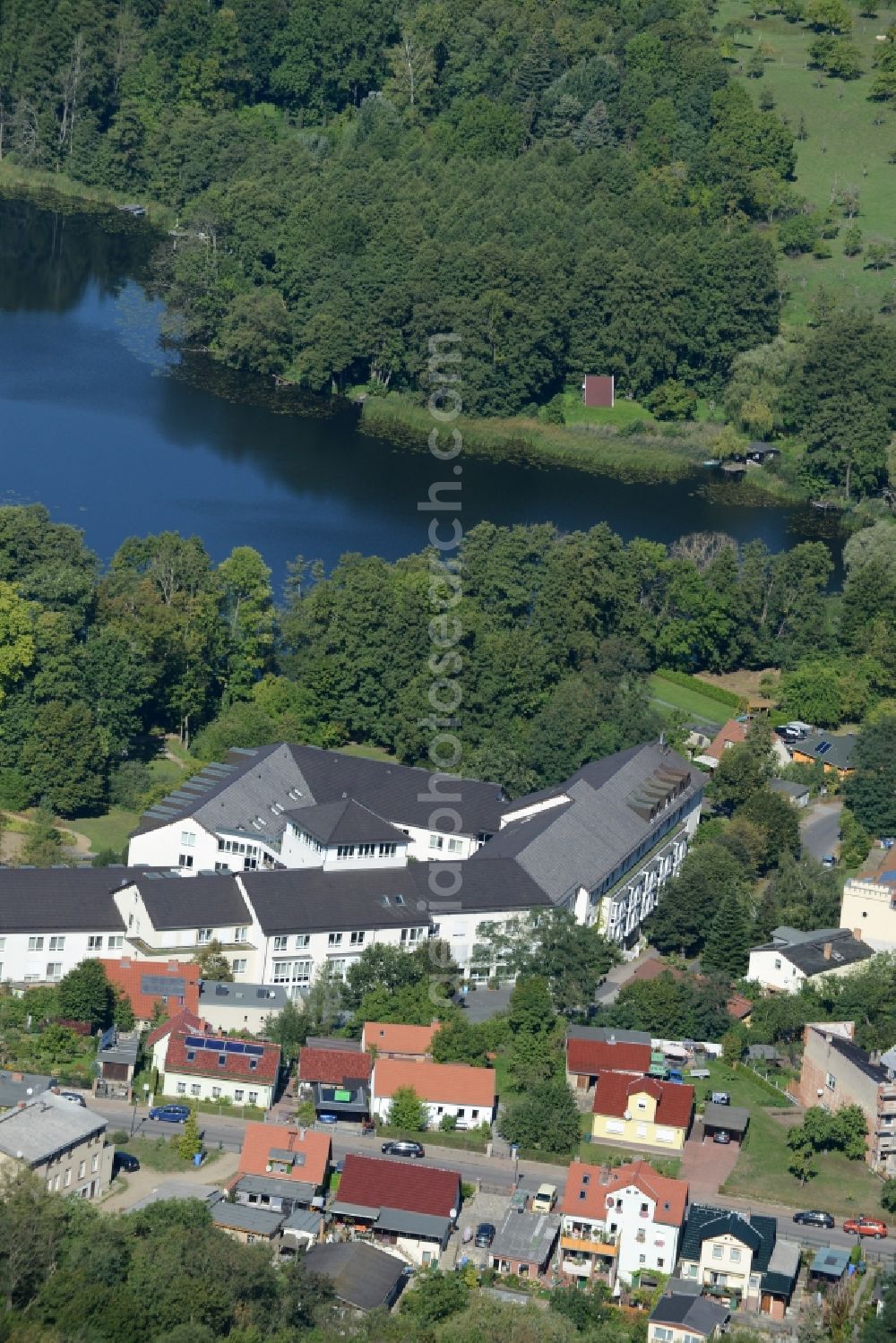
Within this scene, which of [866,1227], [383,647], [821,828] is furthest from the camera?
[383,647]

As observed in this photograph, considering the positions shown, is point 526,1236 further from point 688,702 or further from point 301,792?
point 688,702

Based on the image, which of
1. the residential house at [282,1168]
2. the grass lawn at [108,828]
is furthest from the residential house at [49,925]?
the residential house at [282,1168]

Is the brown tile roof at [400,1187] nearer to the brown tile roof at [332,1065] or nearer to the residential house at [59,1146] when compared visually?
the brown tile roof at [332,1065]

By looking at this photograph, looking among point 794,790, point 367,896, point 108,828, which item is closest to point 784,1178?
point 367,896

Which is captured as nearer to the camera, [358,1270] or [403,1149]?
[358,1270]

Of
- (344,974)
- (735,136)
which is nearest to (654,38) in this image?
(735,136)

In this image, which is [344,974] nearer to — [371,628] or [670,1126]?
[670,1126]

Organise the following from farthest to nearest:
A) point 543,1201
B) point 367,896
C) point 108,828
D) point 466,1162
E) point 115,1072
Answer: point 108,828
point 367,896
point 115,1072
point 466,1162
point 543,1201

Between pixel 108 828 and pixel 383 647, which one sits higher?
pixel 383 647
